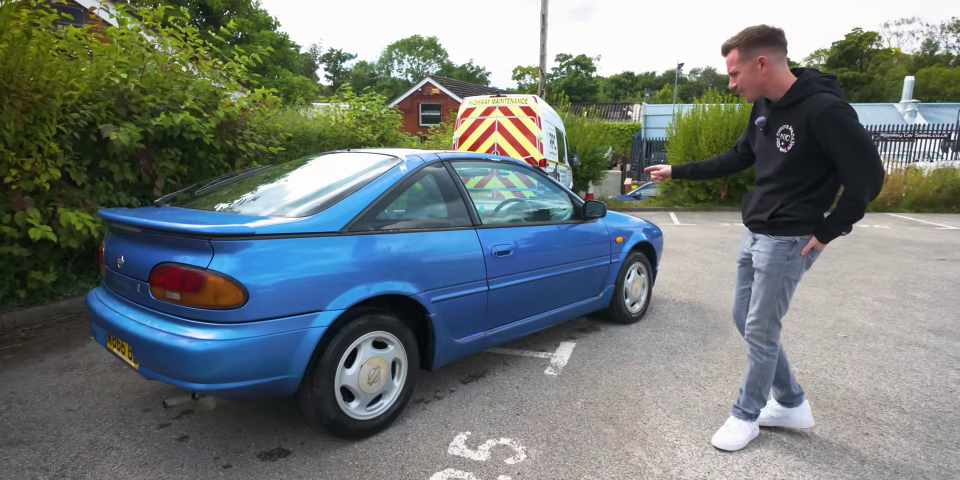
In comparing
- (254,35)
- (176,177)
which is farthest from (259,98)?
(254,35)

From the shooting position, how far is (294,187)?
2.96 meters

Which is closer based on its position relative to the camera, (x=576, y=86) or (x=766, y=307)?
(x=766, y=307)

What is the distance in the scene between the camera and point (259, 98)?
5.82 metres

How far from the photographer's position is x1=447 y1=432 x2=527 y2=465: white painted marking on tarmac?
255 centimetres

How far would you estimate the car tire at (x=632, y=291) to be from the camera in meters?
4.41

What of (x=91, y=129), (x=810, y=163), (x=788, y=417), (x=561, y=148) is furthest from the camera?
(x=561, y=148)

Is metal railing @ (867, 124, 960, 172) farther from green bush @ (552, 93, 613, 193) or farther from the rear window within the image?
the rear window

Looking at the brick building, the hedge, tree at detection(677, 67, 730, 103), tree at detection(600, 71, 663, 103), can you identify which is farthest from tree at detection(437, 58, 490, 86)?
the hedge

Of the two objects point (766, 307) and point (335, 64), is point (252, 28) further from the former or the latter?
point (335, 64)

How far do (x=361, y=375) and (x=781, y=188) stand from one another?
2.15m

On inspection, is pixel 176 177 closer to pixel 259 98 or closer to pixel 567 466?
pixel 259 98

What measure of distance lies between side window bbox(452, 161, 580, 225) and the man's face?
1.53 metres

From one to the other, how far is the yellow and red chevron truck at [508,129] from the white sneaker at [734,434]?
22.7 ft

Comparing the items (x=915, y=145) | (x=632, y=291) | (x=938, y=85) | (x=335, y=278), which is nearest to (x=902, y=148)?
(x=915, y=145)
